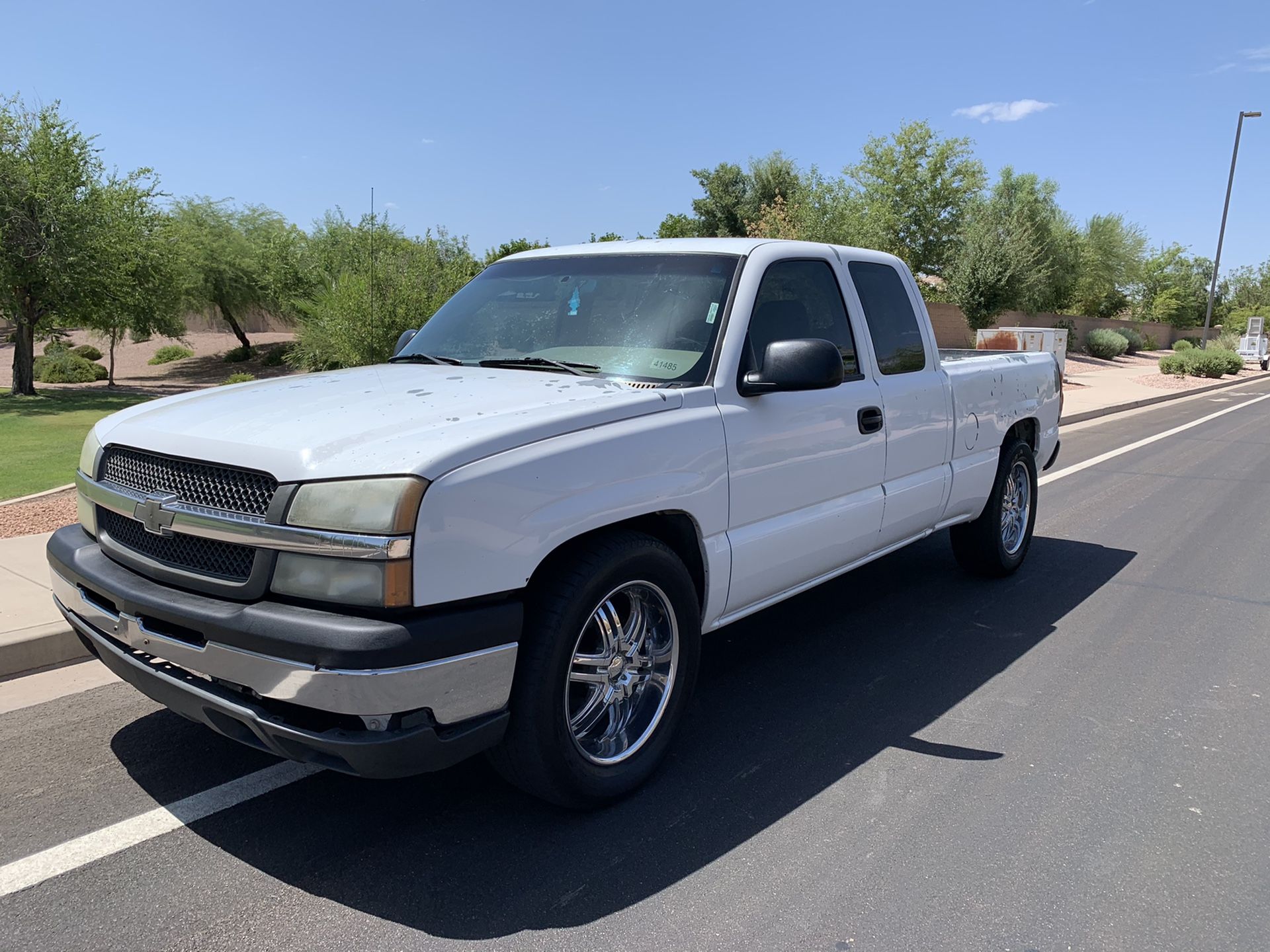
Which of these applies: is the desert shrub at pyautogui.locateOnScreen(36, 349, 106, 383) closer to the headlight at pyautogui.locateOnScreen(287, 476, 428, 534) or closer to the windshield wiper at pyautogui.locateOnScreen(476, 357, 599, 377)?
the windshield wiper at pyautogui.locateOnScreen(476, 357, 599, 377)

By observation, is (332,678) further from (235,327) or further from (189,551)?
(235,327)

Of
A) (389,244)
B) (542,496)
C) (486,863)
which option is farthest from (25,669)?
(389,244)

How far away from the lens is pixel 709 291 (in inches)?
158

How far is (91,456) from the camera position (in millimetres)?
3604

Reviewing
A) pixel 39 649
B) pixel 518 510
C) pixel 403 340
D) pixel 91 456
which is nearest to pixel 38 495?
pixel 39 649

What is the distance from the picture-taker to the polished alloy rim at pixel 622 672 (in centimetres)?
336

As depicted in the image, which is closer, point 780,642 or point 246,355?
point 780,642

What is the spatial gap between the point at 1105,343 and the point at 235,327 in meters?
37.9

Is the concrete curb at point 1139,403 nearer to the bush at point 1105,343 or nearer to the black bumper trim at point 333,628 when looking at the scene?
the bush at point 1105,343

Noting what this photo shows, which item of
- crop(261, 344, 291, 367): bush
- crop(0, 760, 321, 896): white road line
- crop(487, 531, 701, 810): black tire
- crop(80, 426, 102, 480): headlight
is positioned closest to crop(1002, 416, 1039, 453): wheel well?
crop(487, 531, 701, 810): black tire

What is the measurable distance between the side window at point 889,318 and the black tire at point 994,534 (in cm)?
143

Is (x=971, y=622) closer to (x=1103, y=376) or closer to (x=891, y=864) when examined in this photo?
(x=891, y=864)

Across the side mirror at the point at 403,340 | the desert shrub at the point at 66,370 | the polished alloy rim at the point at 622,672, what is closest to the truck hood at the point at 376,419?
the polished alloy rim at the point at 622,672

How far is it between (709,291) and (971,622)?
2859mm
